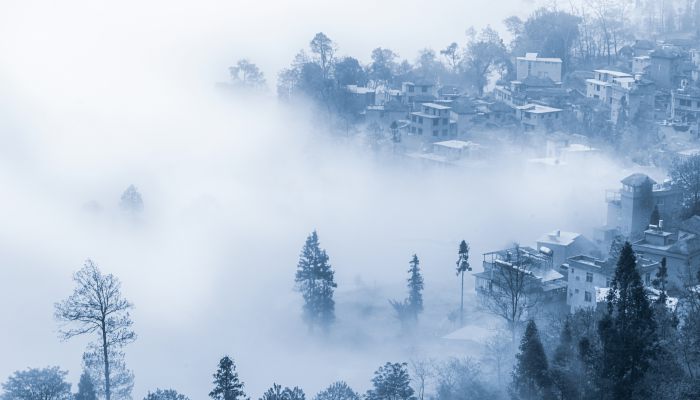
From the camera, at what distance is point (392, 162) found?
1086 inches

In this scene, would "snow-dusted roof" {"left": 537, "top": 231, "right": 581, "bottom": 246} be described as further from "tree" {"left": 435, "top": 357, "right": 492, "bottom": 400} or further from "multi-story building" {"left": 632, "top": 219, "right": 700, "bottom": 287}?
"tree" {"left": 435, "top": 357, "right": 492, "bottom": 400}

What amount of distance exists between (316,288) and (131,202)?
9088 millimetres

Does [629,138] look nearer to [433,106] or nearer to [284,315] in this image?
[433,106]

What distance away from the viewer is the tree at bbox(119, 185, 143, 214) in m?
24.6

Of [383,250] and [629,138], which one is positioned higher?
[629,138]

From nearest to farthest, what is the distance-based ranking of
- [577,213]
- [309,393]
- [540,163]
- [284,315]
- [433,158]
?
[309,393]
[284,315]
[577,213]
[540,163]
[433,158]

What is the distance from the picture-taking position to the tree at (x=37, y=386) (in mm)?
11688

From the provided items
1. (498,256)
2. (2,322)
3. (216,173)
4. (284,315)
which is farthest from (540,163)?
(2,322)

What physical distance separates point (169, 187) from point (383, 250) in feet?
31.9

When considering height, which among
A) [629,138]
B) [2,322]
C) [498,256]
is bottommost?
[2,322]

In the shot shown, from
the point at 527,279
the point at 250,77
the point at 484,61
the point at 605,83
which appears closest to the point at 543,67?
the point at 484,61

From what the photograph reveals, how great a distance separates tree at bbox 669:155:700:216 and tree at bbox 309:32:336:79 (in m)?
15.8

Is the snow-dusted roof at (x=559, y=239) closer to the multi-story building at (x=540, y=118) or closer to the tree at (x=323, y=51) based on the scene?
the multi-story building at (x=540, y=118)

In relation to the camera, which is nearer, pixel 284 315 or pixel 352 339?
pixel 352 339
